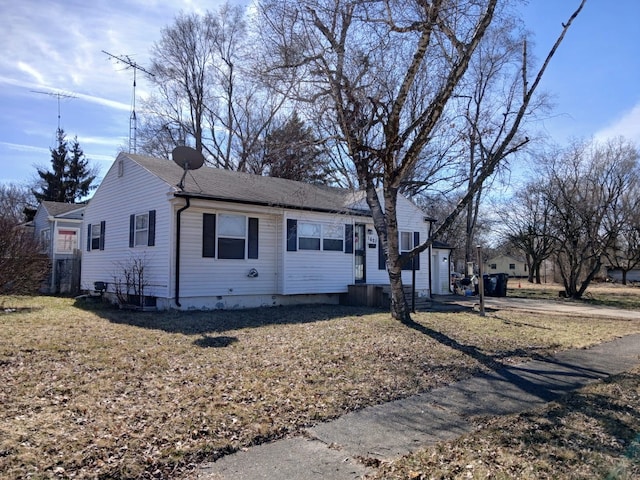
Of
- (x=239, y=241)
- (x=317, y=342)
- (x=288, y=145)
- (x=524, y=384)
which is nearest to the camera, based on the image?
(x=524, y=384)

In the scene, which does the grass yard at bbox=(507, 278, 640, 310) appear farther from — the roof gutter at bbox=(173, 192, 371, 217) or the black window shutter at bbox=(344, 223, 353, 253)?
the roof gutter at bbox=(173, 192, 371, 217)

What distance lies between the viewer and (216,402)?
5.09 m

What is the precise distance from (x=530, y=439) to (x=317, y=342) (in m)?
4.56

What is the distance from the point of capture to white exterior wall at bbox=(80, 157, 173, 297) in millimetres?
12664

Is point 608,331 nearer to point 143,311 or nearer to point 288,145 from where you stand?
point 288,145

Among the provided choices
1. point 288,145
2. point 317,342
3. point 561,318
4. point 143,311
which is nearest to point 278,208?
point 288,145

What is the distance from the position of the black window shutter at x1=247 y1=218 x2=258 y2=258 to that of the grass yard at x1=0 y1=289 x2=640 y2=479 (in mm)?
2465

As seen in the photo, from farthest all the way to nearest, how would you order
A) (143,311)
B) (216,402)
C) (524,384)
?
1. (143,311)
2. (524,384)
3. (216,402)

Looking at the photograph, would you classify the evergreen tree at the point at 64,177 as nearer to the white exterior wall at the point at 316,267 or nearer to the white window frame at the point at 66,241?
the white window frame at the point at 66,241

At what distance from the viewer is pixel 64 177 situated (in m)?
38.4

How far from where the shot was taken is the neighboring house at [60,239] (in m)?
20.0

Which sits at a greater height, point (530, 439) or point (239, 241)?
point (239, 241)

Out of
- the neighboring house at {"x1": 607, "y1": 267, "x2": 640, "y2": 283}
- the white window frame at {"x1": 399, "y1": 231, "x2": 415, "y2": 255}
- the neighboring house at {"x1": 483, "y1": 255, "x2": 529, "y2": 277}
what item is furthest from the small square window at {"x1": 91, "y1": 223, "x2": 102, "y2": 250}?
the neighboring house at {"x1": 483, "y1": 255, "x2": 529, "y2": 277}

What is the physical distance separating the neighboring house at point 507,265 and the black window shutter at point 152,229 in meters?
64.3
